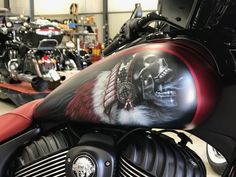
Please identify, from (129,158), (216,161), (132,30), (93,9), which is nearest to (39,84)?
(216,161)

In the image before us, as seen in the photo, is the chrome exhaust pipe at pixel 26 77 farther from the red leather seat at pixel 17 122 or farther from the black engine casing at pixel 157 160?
the black engine casing at pixel 157 160

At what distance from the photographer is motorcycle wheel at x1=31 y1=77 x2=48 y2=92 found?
16.3 ft

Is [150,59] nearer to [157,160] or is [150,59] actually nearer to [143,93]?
[143,93]

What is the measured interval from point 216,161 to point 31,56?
3.49 meters

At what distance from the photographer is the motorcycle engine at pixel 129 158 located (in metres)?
0.95

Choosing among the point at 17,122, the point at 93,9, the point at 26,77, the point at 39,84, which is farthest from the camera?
the point at 93,9

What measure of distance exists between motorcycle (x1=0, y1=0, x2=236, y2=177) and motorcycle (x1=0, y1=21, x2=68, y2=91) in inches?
154

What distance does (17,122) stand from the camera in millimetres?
1191

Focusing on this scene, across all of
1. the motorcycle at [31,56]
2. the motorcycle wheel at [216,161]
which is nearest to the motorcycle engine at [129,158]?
the motorcycle wheel at [216,161]

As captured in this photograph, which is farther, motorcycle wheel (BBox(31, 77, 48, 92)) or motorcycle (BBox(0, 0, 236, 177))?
motorcycle wheel (BBox(31, 77, 48, 92))

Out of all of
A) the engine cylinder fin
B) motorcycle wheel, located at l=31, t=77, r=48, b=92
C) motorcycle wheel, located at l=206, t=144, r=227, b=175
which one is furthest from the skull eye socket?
motorcycle wheel, located at l=31, t=77, r=48, b=92

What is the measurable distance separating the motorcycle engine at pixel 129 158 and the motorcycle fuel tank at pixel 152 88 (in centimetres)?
8

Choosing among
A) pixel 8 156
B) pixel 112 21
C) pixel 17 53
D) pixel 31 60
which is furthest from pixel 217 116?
pixel 112 21

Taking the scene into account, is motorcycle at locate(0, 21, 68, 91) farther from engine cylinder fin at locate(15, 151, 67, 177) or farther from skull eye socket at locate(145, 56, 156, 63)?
skull eye socket at locate(145, 56, 156, 63)
